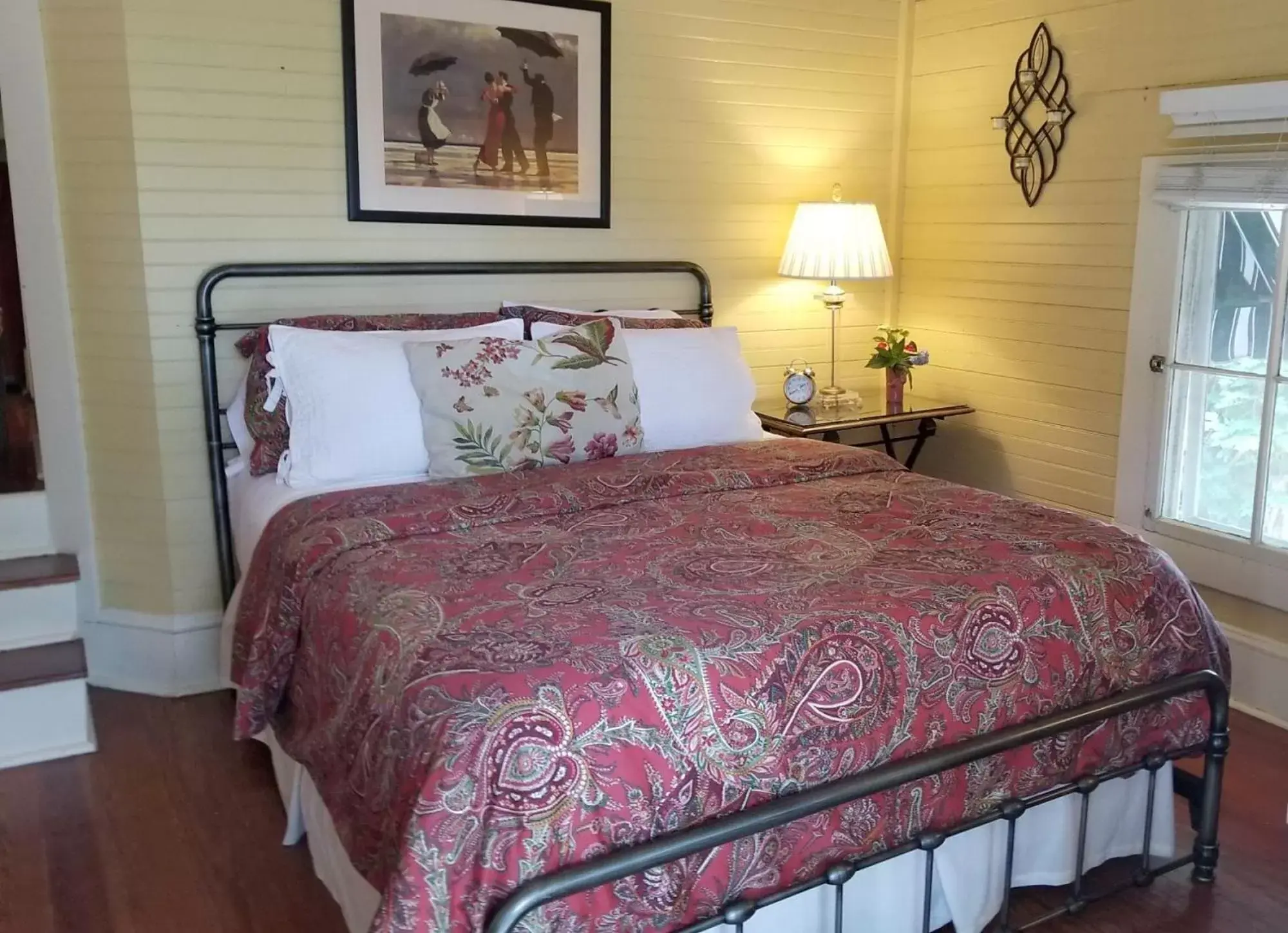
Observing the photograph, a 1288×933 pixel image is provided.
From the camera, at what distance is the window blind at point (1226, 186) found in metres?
2.90

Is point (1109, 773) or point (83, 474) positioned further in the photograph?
point (83, 474)

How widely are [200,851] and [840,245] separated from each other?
2.73m

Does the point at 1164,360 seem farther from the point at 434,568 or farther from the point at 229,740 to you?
the point at 229,740

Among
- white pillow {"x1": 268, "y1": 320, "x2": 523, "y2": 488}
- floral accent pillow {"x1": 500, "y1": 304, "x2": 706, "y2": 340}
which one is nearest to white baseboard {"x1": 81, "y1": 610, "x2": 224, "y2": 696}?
white pillow {"x1": 268, "y1": 320, "x2": 523, "y2": 488}

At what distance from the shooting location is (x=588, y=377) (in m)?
2.95

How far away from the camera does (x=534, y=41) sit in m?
3.45

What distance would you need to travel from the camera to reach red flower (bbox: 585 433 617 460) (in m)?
2.91

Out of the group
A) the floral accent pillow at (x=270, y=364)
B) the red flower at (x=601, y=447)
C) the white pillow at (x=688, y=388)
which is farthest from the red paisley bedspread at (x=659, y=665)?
the white pillow at (x=688, y=388)

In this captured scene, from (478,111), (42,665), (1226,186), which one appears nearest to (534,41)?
(478,111)

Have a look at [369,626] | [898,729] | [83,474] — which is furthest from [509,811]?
[83,474]

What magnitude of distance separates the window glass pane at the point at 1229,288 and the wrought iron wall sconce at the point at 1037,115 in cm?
60

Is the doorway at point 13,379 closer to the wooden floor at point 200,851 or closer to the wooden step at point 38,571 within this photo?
the wooden step at point 38,571

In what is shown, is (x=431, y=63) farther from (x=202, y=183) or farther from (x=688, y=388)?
(x=688, y=388)

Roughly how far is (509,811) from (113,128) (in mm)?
2406
